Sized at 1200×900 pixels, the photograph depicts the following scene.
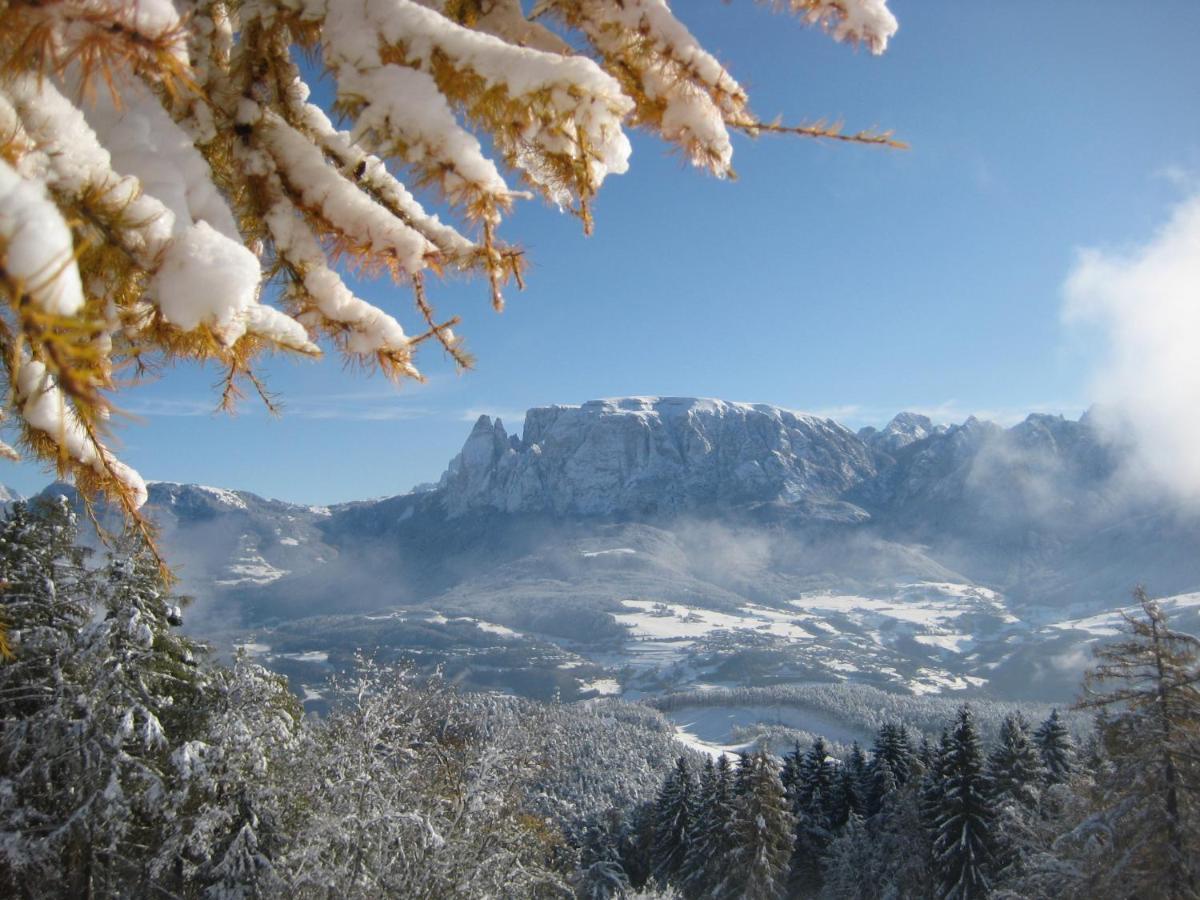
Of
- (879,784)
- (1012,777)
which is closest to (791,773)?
(879,784)

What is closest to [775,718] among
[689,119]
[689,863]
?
[689,863]

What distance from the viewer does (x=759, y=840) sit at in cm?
2655

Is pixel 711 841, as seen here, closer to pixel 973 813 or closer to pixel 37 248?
pixel 973 813

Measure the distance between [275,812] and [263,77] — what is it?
1492 centimetres

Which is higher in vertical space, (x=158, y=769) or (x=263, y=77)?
(x=263, y=77)

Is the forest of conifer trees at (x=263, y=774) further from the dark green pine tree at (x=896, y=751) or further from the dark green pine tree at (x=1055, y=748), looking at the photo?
the dark green pine tree at (x=896, y=751)

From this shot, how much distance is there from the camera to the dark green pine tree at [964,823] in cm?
2425

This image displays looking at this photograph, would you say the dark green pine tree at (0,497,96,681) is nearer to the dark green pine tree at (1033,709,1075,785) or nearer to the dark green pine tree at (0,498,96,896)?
the dark green pine tree at (0,498,96,896)

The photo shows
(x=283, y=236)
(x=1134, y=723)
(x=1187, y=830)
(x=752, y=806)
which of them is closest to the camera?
(x=283, y=236)

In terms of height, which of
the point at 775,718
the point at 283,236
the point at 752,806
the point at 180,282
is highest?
the point at 283,236

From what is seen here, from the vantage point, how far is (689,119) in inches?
95.8

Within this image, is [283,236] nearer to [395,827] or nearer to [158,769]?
[395,827]

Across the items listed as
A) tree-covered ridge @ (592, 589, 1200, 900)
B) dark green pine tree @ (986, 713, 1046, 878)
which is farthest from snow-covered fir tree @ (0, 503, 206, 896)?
dark green pine tree @ (986, 713, 1046, 878)

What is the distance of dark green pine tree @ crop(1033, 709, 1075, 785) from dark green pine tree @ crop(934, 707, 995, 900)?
23.6 ft
